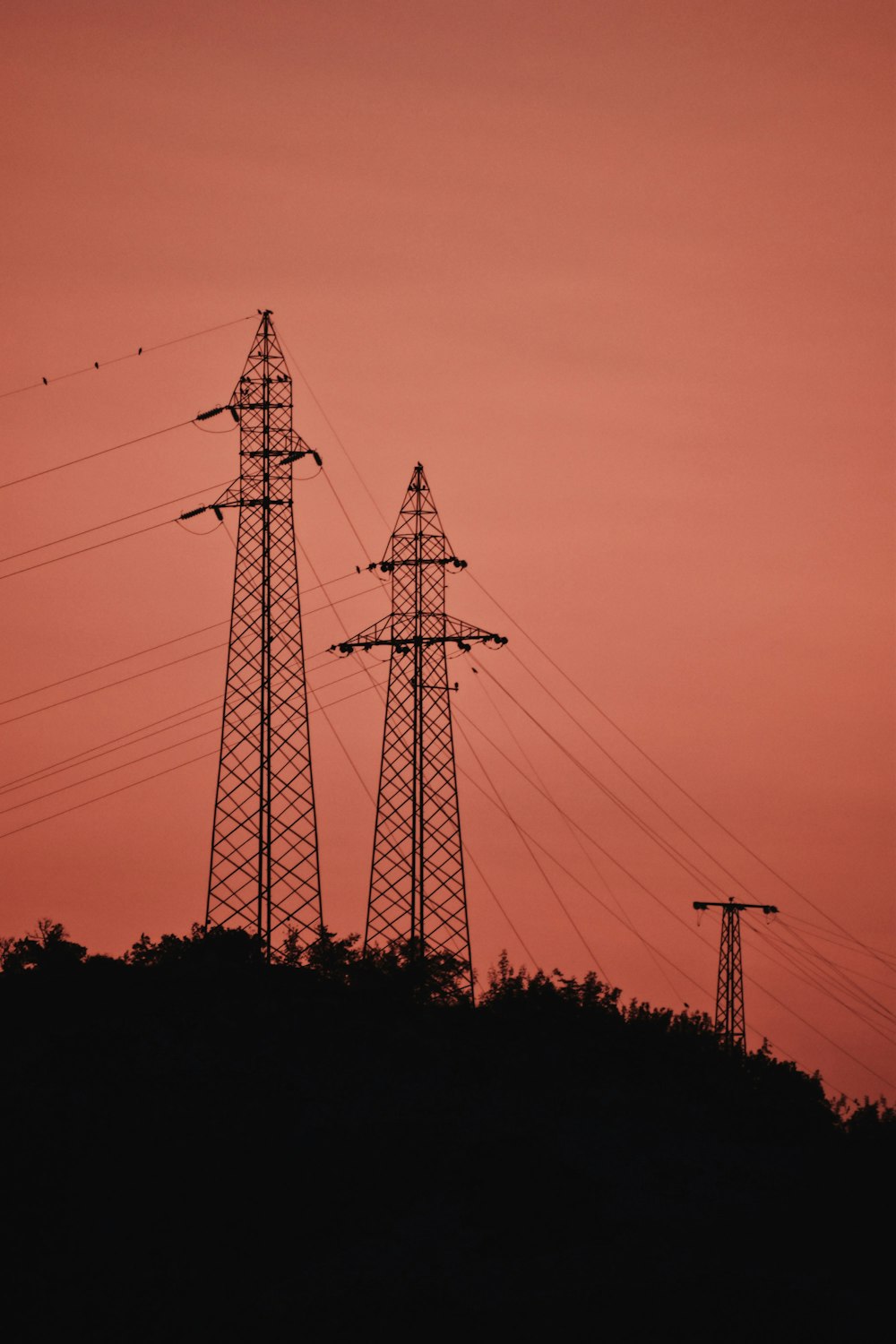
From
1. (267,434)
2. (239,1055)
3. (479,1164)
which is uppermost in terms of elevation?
(267,434)

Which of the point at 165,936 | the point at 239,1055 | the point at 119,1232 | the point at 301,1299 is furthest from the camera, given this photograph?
the point at 165,936

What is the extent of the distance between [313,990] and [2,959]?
1293cm

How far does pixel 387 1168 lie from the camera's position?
50.1m

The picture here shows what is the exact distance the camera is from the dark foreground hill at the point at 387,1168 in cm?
4131

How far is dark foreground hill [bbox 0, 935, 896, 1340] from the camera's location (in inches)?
1626

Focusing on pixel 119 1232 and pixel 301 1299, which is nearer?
pixel 301 1299

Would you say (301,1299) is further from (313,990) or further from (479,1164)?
(313,990)

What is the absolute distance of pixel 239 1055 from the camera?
57312 millimetres

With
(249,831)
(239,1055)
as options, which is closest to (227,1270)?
(239,1055)

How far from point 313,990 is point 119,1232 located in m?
22.0

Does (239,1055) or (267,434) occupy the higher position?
(267,434)

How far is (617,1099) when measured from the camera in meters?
61.3

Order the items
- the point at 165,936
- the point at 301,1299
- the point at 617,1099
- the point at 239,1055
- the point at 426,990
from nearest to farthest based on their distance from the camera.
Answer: the point at 301,1299
the point at 239,1055
the point at 617,1099
the point at 426,990
the point at 165,936

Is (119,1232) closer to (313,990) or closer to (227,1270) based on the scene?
(227,1270)
